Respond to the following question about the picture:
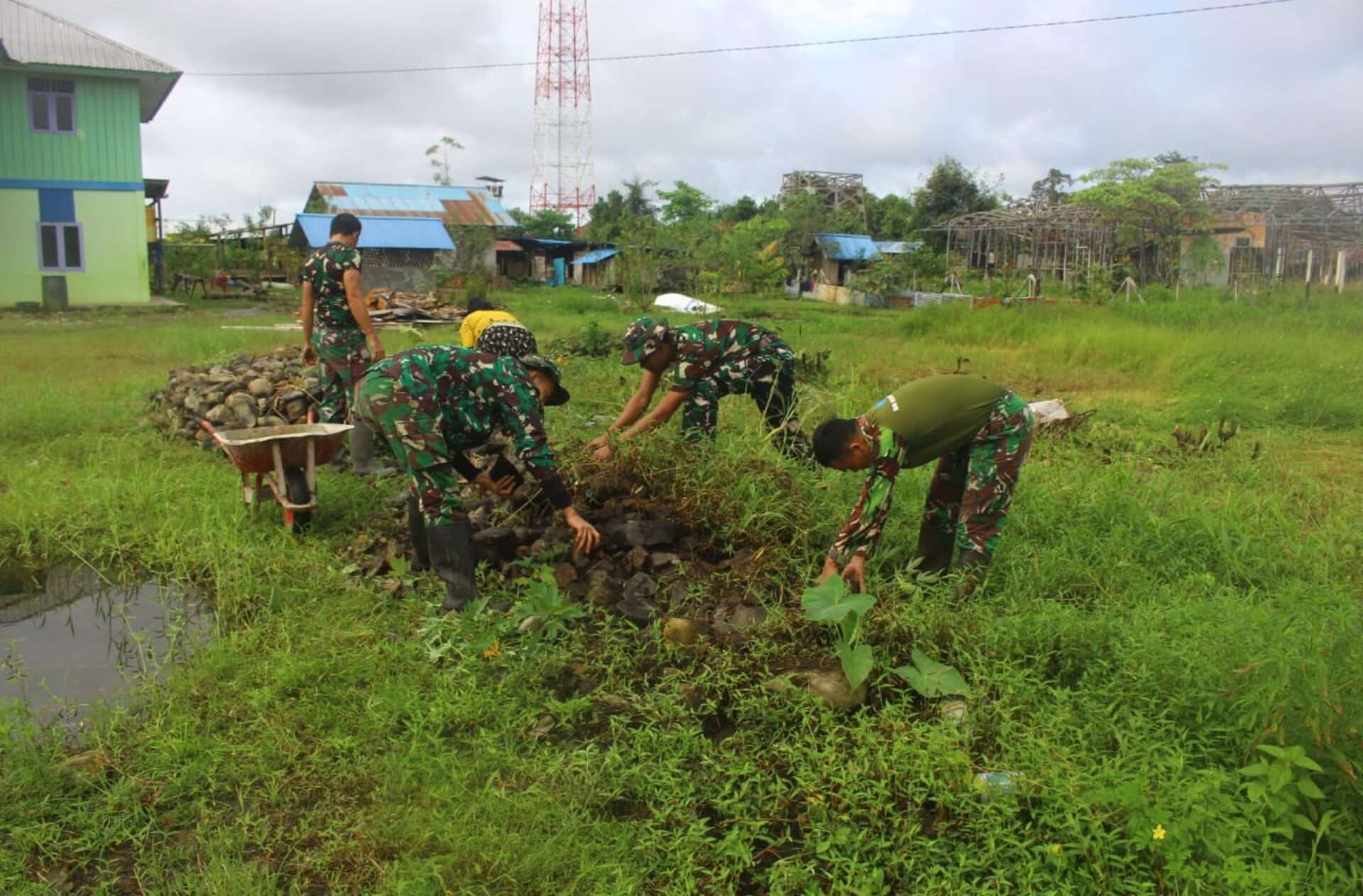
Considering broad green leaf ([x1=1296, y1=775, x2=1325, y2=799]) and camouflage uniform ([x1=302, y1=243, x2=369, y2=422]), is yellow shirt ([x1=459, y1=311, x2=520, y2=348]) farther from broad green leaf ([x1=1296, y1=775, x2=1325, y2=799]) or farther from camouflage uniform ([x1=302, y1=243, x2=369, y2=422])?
broad green leaf ([x1=1296, y1=775, x2=1325, y2=799])

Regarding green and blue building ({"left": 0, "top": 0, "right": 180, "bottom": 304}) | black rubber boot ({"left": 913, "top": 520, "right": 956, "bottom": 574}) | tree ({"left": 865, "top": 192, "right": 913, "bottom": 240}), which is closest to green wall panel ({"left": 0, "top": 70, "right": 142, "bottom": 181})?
green and blue building ({"left": 0, "top": 0, "right": 180, "bottom": 304})

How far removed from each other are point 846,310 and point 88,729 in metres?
23.5

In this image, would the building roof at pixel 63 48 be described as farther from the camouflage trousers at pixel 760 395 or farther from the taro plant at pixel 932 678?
the taro plant at pixel 932 678

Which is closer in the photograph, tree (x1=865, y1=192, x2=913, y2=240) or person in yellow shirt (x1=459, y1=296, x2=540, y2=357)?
person in yellow shirt (x1=459, y1=296, x2=540, y2=357)

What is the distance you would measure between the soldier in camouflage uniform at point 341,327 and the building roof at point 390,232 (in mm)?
20694

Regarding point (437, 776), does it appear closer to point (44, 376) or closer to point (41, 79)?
point (44, 376)

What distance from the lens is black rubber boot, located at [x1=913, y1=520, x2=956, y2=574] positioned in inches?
179

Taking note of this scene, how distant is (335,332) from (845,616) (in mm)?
4507

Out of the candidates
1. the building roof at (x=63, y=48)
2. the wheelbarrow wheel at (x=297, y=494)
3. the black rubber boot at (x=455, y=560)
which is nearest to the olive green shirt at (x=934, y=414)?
the black rubber boot at (x=455, y=560)

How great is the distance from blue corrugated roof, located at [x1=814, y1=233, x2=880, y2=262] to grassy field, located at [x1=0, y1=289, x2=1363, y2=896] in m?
30.5

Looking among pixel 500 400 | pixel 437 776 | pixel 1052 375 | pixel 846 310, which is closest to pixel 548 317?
pixel 846 310

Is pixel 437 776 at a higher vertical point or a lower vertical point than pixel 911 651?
lower

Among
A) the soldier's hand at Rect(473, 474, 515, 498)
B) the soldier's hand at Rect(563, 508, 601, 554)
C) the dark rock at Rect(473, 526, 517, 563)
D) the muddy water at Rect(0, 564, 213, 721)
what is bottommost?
the muddy water at Rect(0, 564, 213, 721)

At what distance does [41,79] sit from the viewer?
20078 mm
